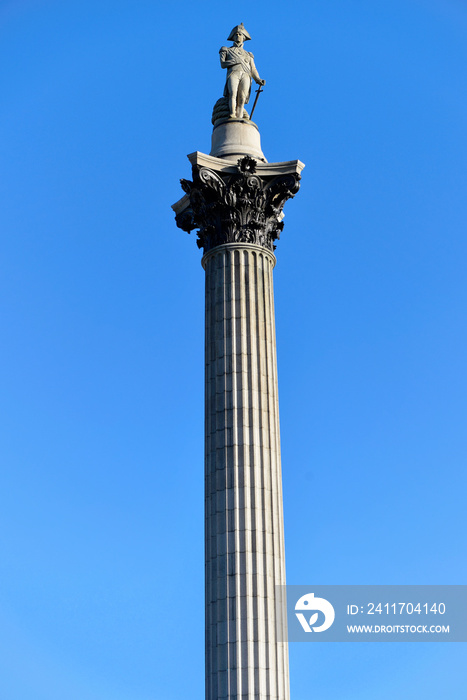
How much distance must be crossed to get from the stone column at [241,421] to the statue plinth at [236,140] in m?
1.14

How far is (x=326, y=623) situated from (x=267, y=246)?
1288cm

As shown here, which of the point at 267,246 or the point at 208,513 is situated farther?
the point at 267,246

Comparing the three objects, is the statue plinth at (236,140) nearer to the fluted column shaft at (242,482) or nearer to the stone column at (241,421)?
the stone column at (241,421)

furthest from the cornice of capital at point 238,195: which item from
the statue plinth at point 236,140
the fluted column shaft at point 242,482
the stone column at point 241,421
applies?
the statue plinth at point 236,140

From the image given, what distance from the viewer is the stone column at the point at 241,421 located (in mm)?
33562

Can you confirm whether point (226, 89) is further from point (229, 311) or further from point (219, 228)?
point (229, 311)

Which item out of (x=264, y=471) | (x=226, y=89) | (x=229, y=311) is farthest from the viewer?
(x=226, y=89)

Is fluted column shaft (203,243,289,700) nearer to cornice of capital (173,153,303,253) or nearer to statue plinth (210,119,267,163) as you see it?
cornice of capital (173,153,303,253)

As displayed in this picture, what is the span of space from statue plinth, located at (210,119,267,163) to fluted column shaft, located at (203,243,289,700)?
3.76 m

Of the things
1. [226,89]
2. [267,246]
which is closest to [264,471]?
[267,246]

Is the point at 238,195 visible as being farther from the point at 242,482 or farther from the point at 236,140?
the point at 242,482

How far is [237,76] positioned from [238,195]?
17.7ft

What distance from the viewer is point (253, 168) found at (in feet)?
129

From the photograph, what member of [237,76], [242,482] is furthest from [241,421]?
[237,76]
